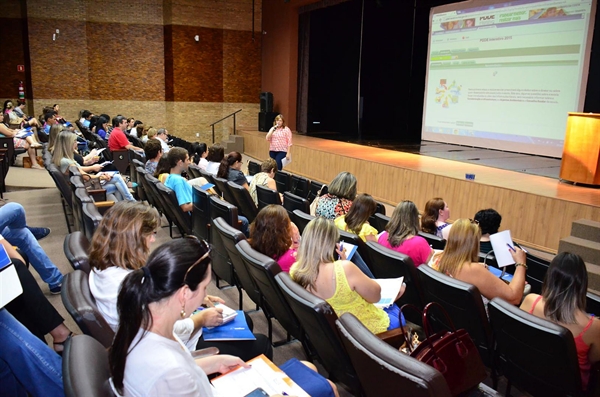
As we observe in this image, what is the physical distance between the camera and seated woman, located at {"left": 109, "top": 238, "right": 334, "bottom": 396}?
4.49 feet

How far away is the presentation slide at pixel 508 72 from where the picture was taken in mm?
7941

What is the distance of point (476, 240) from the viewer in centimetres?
291

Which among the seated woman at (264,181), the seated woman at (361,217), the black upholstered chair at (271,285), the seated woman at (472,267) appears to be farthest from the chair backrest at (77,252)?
the seated woman at (264,181)

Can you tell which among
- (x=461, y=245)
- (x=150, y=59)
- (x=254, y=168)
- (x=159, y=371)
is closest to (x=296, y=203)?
(x=461, y=245)

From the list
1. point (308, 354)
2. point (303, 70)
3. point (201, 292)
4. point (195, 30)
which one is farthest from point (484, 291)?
point (195, 30)

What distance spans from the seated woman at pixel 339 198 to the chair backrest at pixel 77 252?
222 cm

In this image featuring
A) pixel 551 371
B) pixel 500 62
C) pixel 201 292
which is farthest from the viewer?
pixel 500 62

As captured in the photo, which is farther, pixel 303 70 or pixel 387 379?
pixel 303 70

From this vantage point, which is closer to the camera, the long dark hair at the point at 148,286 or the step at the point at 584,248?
the long dark hair at the point at 148,286

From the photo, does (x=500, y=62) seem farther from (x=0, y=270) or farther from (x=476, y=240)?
(x=0, y=270)

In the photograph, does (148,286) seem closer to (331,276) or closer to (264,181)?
(331,276)

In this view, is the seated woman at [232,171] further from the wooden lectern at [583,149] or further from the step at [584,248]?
the wooden lectern at [583,149]

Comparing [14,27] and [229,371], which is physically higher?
[14,27]

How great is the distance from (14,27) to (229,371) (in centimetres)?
1573
